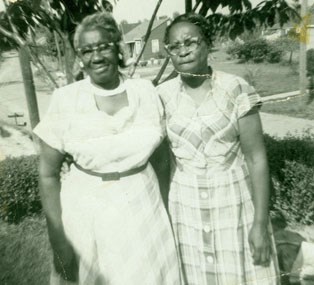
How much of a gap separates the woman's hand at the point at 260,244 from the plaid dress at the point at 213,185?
30 mm

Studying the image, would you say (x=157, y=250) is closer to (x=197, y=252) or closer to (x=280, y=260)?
(x=197, y=252)

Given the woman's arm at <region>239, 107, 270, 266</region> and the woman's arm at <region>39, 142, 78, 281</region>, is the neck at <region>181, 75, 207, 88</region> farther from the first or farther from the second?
the woman's arm at <region>39, 142, 78, 281</region>

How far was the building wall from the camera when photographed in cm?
171

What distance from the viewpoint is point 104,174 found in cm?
148

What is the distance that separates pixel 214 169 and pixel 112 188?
1.22 feet

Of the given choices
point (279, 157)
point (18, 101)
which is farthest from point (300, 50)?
point (18, 101)

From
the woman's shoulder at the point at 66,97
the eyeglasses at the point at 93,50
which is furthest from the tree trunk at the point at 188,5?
the woman's shoulder at the point at 66,97

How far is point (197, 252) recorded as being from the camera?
1.64 metres

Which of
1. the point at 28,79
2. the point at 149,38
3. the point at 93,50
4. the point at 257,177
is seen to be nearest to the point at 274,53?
the point at 149,38

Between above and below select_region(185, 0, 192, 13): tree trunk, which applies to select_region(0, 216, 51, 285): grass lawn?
below

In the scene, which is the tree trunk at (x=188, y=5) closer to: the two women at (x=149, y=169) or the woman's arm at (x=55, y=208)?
the two women at (x=149, y=169)

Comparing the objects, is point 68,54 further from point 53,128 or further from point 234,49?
point 234,49

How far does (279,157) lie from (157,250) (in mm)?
1519

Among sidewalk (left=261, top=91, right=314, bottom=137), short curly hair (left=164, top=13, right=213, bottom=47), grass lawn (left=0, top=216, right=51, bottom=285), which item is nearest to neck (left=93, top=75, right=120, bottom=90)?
short curly hair (left=164, top=13, right=213, bottom=47)
